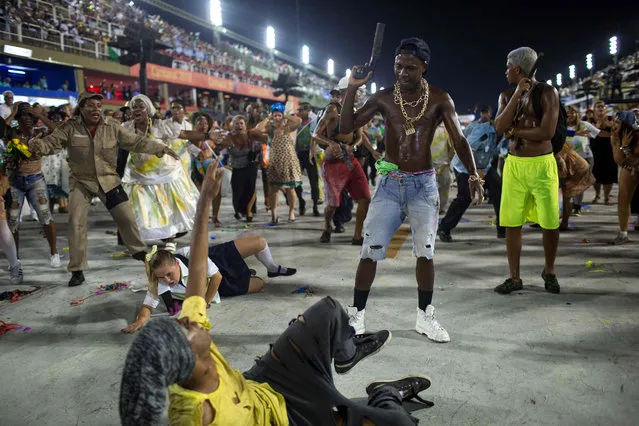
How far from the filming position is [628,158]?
5422mm

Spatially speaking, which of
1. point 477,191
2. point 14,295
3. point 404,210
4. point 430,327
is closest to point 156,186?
point 14,295

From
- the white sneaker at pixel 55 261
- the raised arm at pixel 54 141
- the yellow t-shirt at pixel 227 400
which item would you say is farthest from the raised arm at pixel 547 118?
the white sneaker at pixel 55 261

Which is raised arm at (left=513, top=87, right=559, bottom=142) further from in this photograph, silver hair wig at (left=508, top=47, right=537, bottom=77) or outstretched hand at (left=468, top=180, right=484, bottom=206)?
outstretched hand at (left=468, top=180, right=484, bottom=206)

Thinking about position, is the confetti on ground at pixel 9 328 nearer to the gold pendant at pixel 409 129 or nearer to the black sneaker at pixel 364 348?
the black sneaker at pixel 364 348

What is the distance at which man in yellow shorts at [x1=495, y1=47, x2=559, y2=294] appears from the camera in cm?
381

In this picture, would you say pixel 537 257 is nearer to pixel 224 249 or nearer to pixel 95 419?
Result: pixel 224 249

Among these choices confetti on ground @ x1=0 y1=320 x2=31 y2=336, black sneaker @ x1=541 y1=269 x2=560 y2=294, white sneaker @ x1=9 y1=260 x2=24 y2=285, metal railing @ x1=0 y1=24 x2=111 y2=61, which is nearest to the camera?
confetti on ground @ x1=0 y1=320 x2=31 y2=336

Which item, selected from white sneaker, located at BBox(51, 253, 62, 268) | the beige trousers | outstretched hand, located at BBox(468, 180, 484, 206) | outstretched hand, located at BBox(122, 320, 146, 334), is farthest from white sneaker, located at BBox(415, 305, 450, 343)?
white sneaker, located at BBox(51, 253, 62, 268)

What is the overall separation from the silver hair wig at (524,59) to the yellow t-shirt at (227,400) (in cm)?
336

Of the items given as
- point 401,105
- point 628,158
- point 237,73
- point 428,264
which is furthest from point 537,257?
point 237,73

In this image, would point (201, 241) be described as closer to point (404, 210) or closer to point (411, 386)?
point (411, 386)

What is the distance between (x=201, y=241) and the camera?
193 cm

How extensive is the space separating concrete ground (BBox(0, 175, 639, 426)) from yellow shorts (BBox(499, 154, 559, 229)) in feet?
2.23

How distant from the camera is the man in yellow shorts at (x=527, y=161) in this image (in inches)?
150
